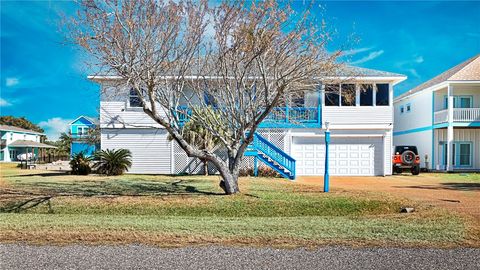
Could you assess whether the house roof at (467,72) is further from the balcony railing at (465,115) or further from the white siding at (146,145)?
the white siding at (146,145)

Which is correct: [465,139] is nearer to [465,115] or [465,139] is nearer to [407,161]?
[465,115]

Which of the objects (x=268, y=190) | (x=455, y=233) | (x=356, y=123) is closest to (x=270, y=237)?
(x=455, y=233)

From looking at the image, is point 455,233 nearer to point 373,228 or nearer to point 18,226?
point 373,228

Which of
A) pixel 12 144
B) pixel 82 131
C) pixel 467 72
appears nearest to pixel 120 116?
pixel 82 131

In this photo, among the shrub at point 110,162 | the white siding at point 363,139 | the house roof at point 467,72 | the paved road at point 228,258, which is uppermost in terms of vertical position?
the house roof at point 467,72

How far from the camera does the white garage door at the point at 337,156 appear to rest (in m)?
22.8

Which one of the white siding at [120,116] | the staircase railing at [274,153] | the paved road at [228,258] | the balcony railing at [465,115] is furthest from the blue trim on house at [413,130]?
the paved road at [228,258]

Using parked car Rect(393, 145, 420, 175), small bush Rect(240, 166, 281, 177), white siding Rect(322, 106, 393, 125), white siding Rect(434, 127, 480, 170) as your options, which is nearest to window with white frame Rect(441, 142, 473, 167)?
white siding Rect(434, 127, 480, 170)

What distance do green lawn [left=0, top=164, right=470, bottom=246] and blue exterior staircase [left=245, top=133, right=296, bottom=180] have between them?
464 centimetres

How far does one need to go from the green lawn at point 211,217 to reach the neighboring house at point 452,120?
16.1 m

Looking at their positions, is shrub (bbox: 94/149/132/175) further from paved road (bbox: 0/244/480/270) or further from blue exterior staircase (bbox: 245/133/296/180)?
paved road (bbox: 0/244/480/270)

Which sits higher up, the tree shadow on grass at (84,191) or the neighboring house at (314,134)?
the neighboring house at (314,134)

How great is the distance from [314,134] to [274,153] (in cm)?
332

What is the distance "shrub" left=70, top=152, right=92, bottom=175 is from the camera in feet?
67.1
